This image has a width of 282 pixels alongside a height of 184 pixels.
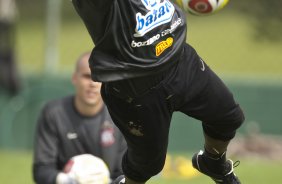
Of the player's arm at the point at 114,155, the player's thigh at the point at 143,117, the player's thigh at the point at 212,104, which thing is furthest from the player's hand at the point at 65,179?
the player's thigh at the point at 212,104

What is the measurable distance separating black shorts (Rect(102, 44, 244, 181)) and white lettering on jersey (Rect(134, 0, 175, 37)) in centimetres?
34

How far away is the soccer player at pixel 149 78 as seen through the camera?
5012 mm

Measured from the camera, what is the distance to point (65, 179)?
249 inches

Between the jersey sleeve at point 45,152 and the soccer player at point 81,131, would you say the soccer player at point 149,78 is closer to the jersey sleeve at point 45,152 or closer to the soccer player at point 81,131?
the jersey sleeve at point 45,152

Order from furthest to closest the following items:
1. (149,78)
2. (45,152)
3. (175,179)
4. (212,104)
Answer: (175,179)
(45,152)
(212,104)
(149,78)

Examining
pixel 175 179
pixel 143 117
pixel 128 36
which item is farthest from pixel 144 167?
pixel 175 179

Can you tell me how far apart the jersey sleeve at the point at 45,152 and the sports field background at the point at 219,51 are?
3.54 metres

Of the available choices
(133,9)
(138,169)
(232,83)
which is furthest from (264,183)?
(133,9)

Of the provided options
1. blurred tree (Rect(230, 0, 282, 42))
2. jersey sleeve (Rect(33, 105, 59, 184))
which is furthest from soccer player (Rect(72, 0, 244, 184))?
blurred tree (Rect(230, 0, 282, 42))

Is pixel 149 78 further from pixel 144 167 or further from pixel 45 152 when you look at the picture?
pixel 45 152

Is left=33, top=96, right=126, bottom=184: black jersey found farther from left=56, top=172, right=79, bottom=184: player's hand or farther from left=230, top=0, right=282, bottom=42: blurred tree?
left=230, top=0, right=282, bottom=42: blurred tree

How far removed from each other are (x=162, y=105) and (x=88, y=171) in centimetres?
114

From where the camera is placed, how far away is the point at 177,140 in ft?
43.4

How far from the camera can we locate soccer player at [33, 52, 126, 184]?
6.91 metres
